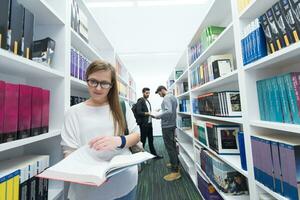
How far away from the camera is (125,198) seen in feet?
2.93

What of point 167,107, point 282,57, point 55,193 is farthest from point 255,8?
point 167,107

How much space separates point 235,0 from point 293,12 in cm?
53

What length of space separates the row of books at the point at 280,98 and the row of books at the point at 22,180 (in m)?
1.29

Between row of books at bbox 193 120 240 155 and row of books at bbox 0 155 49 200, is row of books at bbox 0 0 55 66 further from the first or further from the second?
row of books at bbox 193 120 240 155

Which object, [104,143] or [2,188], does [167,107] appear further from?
[2,188]

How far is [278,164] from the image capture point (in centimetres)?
85

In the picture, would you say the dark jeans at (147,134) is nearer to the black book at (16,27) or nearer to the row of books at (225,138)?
the row of books at (225,138)

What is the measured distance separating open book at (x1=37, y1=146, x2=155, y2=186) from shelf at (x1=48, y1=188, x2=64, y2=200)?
0.43 meters

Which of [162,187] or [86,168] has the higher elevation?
[86,168]

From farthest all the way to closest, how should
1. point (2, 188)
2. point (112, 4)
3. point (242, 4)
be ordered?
1. point (112, 4)
2. point (242, 4)
3. point (2, 188)

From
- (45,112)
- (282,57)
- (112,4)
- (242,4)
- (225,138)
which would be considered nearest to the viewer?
(282,57)

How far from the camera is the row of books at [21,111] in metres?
0.67

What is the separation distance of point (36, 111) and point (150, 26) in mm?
3279

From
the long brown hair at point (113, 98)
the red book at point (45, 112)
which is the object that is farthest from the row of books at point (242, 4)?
the red book at point (45, 112)
